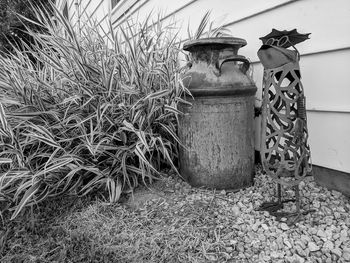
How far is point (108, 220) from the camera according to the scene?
6.02ft

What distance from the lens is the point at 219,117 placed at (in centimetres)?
196

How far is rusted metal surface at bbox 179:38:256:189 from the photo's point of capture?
1934mm

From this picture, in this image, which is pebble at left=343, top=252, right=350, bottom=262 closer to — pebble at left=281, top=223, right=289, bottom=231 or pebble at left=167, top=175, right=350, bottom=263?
pebble at left=167, top=175, right=350, bottom=263

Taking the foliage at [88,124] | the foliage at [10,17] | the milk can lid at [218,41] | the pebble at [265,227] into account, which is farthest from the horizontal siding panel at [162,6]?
the foliage at [10,17]

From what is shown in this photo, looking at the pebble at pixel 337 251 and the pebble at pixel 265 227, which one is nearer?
the pebble at pixel 337 251

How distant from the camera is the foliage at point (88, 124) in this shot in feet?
6.86

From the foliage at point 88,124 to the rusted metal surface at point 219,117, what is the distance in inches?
5.6

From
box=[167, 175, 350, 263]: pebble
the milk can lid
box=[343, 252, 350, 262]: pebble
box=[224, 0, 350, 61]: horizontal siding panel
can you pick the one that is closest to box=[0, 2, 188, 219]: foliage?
the milk can lid

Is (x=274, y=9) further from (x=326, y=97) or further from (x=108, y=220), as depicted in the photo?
(x=108, y=220)

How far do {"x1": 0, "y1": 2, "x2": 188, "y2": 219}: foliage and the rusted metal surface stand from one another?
0.14m

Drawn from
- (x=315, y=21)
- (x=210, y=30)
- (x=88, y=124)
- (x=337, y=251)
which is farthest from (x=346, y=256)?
(x=210, y=30)

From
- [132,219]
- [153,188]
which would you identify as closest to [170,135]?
[153,188]

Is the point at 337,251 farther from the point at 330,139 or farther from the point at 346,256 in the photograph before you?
the point at 330,139

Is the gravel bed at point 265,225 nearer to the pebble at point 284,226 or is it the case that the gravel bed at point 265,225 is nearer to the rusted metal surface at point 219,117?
the pebble at point 284,226
